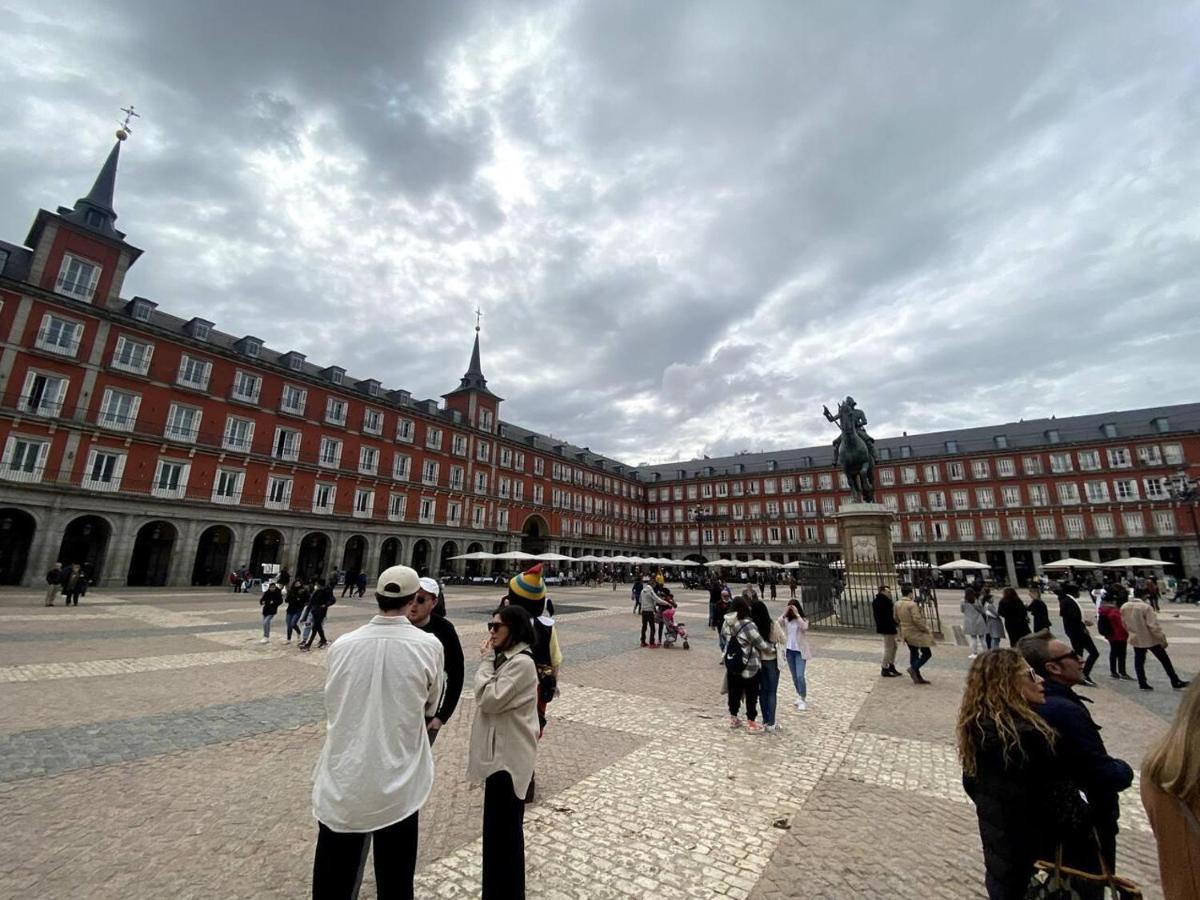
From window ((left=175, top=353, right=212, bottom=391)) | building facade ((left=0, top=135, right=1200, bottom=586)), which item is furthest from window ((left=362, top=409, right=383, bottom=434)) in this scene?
window ((left=175, top=353, right=212, bottom=391))

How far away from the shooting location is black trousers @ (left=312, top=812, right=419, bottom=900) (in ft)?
7.83

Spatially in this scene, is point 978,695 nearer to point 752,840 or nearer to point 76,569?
point 752,840

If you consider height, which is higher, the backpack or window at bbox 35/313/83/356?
window at bbox 35/313/83/356

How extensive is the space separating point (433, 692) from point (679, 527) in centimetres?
6506

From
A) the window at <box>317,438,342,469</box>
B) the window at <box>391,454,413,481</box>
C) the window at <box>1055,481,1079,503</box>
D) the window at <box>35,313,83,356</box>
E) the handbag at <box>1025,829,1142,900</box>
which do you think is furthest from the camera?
the window at <box>1055,481,1079,503</box>

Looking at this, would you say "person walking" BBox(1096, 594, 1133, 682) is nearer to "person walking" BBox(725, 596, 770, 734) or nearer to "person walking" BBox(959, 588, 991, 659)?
"person walking" BBox(959, 588, 991, 659)

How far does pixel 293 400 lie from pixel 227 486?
21.4ft

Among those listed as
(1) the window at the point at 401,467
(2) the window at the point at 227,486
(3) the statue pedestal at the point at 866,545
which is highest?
(1) the window at the point at 401,467

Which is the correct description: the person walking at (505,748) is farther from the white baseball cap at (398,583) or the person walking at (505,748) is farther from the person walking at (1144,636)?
the person walking at (1144,636)

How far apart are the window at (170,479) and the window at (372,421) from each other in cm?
1064

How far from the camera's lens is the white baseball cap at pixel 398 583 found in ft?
8.95

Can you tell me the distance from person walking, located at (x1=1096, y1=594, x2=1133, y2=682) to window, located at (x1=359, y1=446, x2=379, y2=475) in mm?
36021

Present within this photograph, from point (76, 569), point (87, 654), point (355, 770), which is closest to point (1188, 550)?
point (355, 770)

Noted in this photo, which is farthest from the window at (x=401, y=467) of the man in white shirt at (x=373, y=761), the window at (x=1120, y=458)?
the window at (x=1120, y=458)
